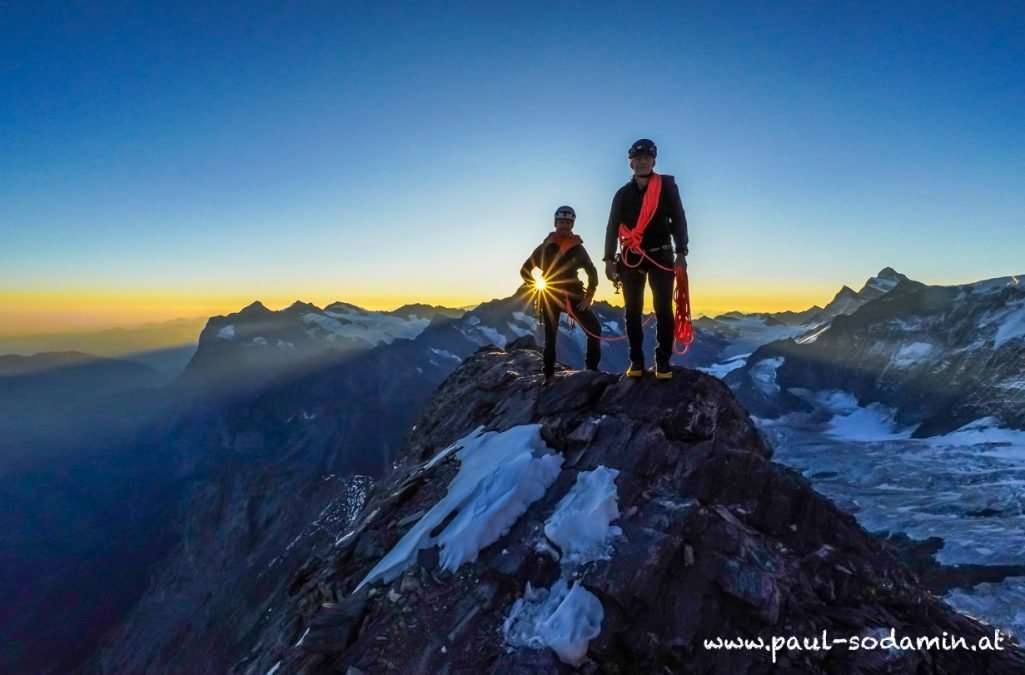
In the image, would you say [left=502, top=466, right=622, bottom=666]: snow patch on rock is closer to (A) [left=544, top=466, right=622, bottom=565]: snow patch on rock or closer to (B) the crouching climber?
(A) [left=544, top=466, right=622, bottom=565]: snow patch on rock

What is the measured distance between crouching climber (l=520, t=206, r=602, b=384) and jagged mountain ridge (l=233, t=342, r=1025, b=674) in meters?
3.02

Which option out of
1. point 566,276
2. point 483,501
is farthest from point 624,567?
point 566,276

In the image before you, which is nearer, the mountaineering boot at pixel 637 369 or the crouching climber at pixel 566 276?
the mountaineering boot at pixel 637 369

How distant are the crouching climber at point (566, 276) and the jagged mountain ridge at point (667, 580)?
3.02 metres

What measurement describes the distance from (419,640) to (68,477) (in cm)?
24918

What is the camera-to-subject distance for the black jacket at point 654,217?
36.7 ft

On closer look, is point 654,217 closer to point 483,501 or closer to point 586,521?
point 586,521

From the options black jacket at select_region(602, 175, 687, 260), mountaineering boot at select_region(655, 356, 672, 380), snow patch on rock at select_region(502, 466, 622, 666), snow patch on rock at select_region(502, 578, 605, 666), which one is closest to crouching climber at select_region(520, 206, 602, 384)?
mountaineering boot at select_region(655, 356, 672, 380)

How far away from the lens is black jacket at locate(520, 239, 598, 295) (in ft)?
48.3

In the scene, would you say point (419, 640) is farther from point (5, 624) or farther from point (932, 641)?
point (5, 624)

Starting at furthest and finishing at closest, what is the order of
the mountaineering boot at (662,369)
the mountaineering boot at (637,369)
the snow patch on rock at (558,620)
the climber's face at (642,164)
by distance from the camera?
1. the mountaineering boot at (637,369)
2. the mountaineering boot at (662,369)
3. the climber's face at (642,164)
4. the snow patch on rock at (558,620)

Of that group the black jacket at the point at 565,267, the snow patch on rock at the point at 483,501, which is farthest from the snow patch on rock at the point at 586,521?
the black jacket at the point at 565,267

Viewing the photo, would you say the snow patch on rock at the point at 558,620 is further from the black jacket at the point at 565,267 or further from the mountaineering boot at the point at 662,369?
the black jacket at the point at 565,267

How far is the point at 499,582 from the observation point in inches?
354
